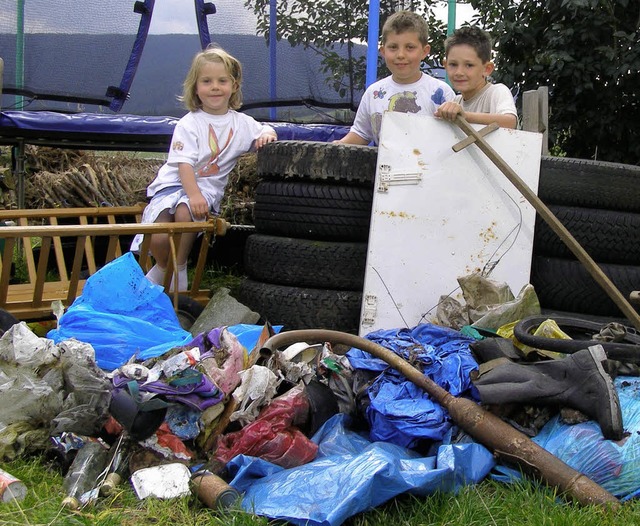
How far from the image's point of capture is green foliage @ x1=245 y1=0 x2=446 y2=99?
21.5 feet

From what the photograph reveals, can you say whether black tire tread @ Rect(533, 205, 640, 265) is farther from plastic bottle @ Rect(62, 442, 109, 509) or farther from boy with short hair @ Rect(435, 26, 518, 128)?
plastic bottle @ Rect(62, 442, 109, 509)

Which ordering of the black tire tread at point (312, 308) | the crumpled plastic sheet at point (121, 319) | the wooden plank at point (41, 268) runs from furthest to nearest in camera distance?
the black tire tread at point (312, 308) < the wooden plank at point (41, 268) < the crumpled plastic sheet at point (121, 319)

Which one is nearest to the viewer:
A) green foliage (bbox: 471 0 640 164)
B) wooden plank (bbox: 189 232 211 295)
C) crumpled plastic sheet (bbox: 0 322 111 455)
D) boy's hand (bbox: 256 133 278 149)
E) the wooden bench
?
crumpled plastic sheet (bbox: 0 322 111 455)

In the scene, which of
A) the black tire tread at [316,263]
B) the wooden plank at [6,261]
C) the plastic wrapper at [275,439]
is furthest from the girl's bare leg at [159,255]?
the plastic wrapper at [275,439]

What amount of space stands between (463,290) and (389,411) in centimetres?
104

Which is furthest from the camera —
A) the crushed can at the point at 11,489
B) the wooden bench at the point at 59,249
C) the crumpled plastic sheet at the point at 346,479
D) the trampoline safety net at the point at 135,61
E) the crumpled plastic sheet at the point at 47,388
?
the trampoline safety net at the point at 135,61

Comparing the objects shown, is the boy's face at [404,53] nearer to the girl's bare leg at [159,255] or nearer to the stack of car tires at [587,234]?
the stack of car tires at [587,234]

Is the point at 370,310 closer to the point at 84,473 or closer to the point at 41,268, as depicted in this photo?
the point at 41,268

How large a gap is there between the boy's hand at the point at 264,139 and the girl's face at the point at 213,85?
1.08ft

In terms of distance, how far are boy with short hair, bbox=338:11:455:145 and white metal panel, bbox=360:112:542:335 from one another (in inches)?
23.4

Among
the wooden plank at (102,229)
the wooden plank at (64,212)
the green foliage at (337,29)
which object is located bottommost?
the wooden plank at (64,212)

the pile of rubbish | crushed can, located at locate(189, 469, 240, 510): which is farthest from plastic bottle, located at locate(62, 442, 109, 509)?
crushed can, located at locate(189, 469, 240, 510)

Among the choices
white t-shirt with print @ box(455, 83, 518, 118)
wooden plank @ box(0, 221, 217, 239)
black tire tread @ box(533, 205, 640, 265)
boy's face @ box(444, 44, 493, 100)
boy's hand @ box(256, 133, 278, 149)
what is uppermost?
boy's face @ box(444, 44, 493, 100)

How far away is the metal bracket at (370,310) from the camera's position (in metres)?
3.62
